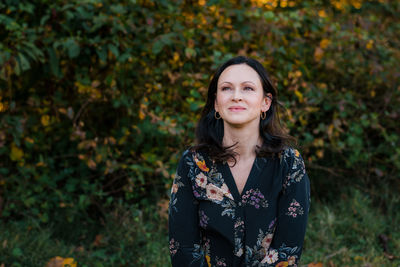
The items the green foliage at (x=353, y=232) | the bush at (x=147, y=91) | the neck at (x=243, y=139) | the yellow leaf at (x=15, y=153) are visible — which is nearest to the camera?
the neck at (x=243, y=139)

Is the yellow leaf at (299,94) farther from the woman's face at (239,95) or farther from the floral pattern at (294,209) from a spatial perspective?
the floral pattern at (294,209)

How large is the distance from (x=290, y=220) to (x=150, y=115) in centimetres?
162

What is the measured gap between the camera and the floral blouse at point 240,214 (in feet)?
5.87

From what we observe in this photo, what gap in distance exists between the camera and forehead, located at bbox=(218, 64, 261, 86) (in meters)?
1.82

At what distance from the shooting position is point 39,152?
357cm

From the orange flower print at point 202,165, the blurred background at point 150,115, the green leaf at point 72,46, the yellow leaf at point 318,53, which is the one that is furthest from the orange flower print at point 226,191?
the yellow leaf at point 318,53

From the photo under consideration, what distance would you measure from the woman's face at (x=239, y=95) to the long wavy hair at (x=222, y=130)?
0.14ft

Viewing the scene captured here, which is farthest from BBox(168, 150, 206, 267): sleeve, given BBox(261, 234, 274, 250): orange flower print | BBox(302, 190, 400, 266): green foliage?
BBox(302, 190, 400, 266): green foliage

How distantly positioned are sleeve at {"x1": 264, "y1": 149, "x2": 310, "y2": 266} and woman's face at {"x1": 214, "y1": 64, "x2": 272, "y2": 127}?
29 cm

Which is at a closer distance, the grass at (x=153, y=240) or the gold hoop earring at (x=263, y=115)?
the gold hoop earring at (x=263, y=115)

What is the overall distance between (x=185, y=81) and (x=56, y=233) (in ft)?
5.13

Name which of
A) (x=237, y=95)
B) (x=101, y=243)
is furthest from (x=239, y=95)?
(x=101, y=243)

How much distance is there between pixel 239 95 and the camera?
1.79 meters

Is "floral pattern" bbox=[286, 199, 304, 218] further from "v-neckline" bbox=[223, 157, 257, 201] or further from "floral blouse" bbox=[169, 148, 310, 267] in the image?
"v-neckline" bbox=[223, 157, 257, 201]
